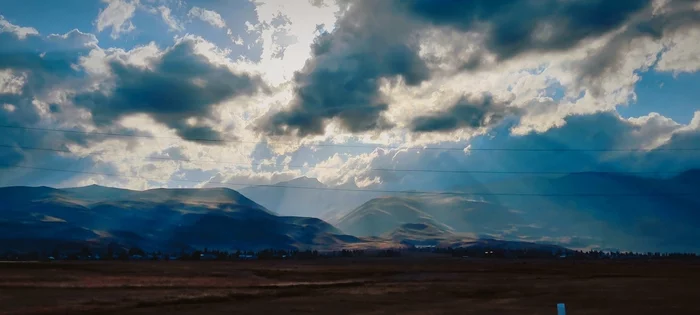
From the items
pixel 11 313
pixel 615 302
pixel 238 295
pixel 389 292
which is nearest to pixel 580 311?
pixel 615 302

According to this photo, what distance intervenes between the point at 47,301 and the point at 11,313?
11925 millimetres

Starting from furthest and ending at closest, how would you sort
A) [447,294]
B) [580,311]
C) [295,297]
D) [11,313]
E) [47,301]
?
[447,294], [295,297], [47,301], [580,311], [11,313]

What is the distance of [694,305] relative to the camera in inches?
2469

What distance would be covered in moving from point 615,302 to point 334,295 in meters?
33.2

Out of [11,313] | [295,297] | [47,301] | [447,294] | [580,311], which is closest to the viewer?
[11,313]

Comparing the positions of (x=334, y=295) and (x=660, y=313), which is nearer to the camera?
(x=660, y=313)

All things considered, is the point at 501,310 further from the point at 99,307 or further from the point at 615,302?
the point at 99,307

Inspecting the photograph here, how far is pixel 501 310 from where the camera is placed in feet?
201

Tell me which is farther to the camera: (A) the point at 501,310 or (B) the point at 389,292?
(B) the point at 389,292

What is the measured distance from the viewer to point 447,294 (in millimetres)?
81000

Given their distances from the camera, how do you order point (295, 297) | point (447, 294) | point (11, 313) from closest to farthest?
point (11, 313) → point (295, 297) → point (447, 294)

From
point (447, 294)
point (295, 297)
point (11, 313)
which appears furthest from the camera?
point (447, 294)

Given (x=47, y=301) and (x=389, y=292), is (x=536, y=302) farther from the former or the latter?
(x=47, y=301)

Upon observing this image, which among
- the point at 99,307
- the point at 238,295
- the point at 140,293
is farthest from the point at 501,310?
the point at 140,293
